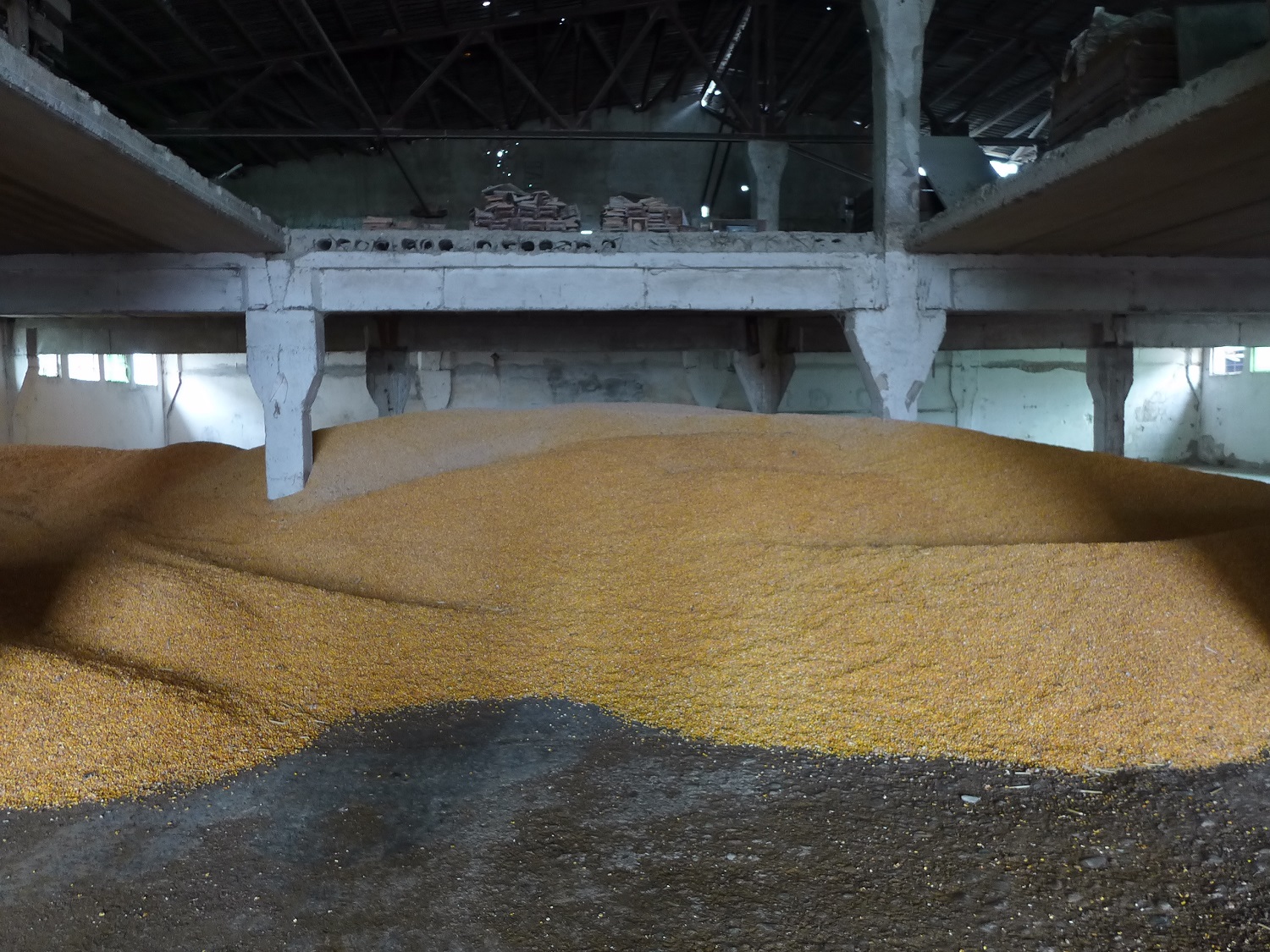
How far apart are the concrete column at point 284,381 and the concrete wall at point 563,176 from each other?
10.7m

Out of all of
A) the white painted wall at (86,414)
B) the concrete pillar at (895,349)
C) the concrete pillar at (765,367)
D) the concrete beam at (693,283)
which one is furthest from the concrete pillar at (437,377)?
the concrete pillar at (895,349)

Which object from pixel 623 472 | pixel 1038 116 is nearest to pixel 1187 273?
pixel 623 472

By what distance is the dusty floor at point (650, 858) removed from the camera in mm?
2051

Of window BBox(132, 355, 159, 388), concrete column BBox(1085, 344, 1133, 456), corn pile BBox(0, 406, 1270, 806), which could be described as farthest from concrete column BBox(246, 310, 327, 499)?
window BBox(132, 355, 159, 388)

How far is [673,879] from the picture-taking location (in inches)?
89.6

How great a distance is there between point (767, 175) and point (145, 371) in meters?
15.5

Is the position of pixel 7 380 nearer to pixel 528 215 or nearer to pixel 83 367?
pixel 83 367

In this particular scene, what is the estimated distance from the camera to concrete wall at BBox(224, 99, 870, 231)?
714 inches

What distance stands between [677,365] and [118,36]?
1166cm

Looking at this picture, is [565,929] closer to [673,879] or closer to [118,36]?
[673,879]

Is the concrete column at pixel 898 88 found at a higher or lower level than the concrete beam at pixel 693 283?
higher

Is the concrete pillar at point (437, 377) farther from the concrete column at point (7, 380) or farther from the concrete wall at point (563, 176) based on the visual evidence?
the concrete column at point (7, 380)

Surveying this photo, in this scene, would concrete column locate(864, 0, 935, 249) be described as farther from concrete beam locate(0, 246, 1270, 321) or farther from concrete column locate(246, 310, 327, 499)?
concrete column locate(246, 310, 327, 499)

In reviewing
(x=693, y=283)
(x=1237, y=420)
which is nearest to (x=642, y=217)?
(x=693, y=283)
